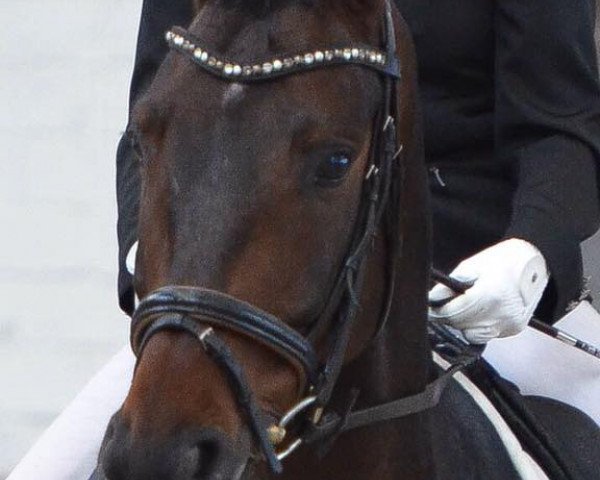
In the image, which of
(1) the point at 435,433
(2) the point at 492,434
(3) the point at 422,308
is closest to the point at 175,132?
(3) the point at 422,308

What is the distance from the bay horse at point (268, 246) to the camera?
1215mm

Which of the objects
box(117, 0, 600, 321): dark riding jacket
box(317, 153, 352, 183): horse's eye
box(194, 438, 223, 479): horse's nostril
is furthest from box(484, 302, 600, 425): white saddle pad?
box(194, 438, 223, 479): horse's nostril

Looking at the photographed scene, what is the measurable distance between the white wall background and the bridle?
185 centimetres

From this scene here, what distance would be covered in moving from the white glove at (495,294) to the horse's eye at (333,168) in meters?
0.36

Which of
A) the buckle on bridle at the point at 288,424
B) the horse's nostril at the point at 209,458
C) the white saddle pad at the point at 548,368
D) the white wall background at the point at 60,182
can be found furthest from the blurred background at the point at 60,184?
the horse's nostril at the point at 209,458

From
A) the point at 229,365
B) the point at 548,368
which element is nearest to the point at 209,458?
the point at 229,365

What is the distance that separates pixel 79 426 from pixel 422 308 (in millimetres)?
507

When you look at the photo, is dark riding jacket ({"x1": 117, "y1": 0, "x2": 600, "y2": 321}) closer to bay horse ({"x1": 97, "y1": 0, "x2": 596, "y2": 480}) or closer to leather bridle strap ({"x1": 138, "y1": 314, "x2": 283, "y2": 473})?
bay horse ({"x1": 97, "y1": 0, "x2": 596, "y2": 480})

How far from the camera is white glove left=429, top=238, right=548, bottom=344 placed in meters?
1.64

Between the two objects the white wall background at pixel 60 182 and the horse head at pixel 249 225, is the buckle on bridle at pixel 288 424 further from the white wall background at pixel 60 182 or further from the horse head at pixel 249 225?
the white wall background at pixel 60 182

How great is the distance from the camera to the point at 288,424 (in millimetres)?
1322

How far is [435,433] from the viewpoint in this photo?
1546 millimetres

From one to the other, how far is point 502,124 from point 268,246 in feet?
2.39

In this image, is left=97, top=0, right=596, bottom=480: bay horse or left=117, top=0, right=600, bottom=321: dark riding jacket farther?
left=117, top=0, right=600, bottom=321: dark riding jacket
